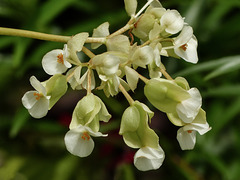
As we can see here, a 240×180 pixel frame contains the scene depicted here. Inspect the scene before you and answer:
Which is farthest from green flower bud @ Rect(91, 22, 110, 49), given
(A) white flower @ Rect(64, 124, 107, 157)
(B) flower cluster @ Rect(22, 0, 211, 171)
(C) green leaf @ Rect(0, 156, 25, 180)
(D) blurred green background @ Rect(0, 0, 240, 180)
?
(C) green leaf @ Rect(0, 156, 25, 180)

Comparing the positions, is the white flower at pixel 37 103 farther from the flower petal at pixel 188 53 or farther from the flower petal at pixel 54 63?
the flower petal at pixel 188 53

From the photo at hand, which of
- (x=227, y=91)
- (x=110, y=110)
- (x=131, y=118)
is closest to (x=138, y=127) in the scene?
(x=131, y=118)

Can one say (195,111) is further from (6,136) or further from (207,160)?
(6,136)

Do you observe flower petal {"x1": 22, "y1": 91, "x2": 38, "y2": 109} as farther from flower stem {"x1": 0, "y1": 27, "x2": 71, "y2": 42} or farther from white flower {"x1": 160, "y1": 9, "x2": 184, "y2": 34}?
white flower {"x1": 160, "y1": 9, "x2": 184, "y2": 34}

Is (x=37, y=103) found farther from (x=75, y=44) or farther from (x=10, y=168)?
(x=10, y=168)

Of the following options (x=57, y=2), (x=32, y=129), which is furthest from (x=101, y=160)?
(x=57, y=2)

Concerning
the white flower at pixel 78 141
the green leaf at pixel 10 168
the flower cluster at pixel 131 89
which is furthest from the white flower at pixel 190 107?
the green leaf at pixel 10 168
